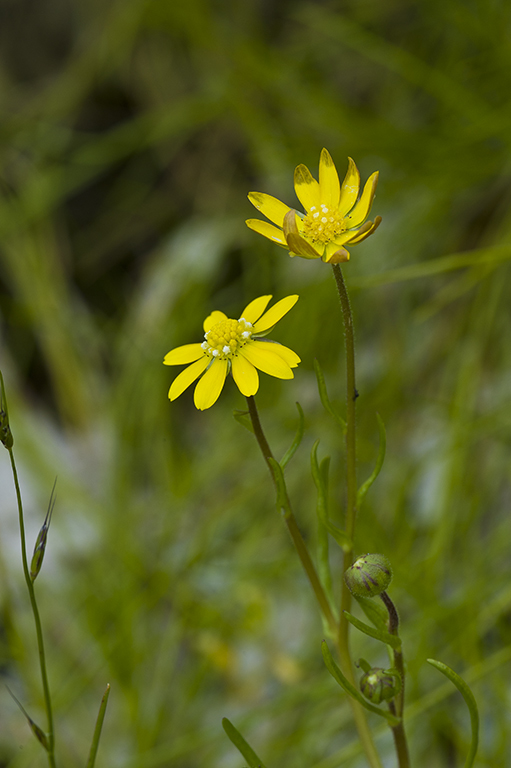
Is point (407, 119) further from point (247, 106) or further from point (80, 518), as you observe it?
point (80, 518)

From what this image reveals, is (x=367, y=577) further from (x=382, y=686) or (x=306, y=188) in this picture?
(x=306, y=188)

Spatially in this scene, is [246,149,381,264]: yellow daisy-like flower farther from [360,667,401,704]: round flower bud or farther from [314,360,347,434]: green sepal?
[360,667,401,704]: round flower bud

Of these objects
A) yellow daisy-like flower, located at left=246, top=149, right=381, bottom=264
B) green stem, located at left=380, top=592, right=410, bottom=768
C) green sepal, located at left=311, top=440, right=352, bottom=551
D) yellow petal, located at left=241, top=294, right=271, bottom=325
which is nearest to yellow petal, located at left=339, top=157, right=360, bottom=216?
yellow daisy-like flower, located at left=246, top=149, right=381, bottom=264

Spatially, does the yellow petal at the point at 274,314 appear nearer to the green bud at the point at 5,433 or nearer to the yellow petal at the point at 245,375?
the yellow petal at the point at 245,375

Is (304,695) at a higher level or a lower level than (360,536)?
lower

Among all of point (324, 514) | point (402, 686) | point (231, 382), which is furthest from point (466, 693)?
point (231, 382)

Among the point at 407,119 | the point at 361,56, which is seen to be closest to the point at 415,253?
the point at 407,119

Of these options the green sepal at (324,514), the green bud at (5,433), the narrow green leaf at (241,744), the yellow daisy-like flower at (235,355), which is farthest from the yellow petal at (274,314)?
the narrow green leaf at (241,744)
